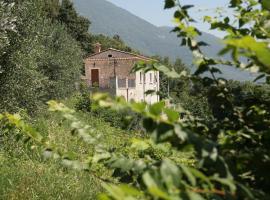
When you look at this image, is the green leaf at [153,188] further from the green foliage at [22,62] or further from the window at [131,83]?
the window at [131,83]

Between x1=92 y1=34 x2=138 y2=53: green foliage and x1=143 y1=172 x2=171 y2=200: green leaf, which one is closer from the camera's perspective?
x1=143 y1=172 x2=171 y2=200: green leaf

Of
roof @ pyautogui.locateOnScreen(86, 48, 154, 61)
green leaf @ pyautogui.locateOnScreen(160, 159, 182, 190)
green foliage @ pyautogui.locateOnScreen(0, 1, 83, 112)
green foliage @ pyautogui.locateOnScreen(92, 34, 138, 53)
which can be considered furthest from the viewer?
green foliage @ pyautogui.locateOnScreen(92, 34, 138, 53)

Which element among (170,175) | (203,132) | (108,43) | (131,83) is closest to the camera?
(170,175)

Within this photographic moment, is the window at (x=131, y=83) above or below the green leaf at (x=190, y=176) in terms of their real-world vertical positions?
below

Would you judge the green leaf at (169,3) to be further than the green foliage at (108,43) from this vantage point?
No

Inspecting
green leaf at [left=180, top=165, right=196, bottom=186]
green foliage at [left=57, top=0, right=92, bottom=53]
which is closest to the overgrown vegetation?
green leaf at [left=180, top=165, right=196, bottom=186]

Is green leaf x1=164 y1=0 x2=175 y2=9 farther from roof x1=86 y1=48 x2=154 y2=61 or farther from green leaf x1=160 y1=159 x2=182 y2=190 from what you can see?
roof x1=86 y1=48 x2=154 y2=61

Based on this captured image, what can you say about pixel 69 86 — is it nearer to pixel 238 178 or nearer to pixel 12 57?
pixel 12 57

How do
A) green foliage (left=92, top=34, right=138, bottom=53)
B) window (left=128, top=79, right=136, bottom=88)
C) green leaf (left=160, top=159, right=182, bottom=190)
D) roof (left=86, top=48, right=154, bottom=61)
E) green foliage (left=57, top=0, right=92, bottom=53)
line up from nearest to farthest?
green leaf (left=160, top=159, right=182, bottom=190)
window (left=128, top=79, right=136, bottom=88)
roof (left=86, top=48, right=154, bottom=61)
green foliage (left=57, top=0, right=92, bottom=53)
green foliage (left=92, top=34, right=138, bottom=53)

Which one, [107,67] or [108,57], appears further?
[107,67]

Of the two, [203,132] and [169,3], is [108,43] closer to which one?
[169,3]

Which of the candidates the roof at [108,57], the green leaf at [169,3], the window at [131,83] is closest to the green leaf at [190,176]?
the green leaf at [169,3]

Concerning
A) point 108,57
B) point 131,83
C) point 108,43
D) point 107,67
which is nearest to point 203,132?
point 131,83

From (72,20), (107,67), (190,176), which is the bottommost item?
(190,176)
